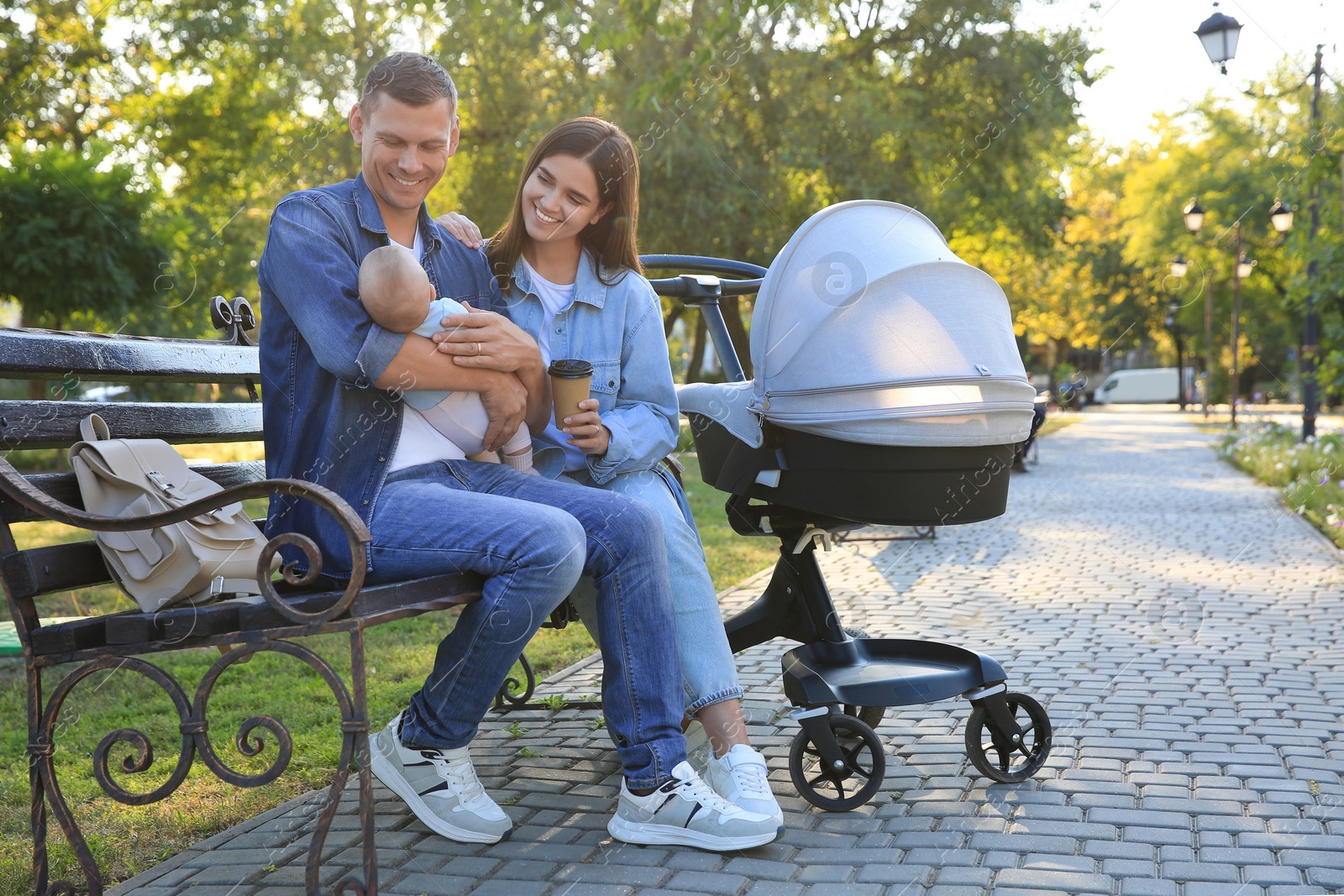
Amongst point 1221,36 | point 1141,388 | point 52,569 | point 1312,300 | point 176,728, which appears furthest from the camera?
point 1141,388

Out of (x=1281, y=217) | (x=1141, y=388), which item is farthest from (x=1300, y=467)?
(x=1141, y=388)

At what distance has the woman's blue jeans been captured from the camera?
302 cm

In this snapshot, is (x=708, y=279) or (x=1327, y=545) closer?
(x=708, y=279)

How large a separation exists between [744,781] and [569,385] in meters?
1.10

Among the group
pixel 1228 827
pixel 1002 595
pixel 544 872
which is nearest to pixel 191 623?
pixel 544 872

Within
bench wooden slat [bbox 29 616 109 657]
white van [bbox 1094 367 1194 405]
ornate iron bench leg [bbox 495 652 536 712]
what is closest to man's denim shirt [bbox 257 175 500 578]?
bench wooden slat [bbox 29 616 109 657]

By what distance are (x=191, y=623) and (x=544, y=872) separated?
38.9 inches

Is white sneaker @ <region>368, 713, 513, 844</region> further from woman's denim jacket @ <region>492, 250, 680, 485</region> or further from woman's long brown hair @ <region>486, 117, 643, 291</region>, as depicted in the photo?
woman's long brown hair @ <region>486, 117, 643, 291</region>

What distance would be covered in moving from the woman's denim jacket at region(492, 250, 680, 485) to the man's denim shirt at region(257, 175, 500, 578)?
0.52 meters

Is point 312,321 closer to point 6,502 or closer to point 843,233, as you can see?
point 6,502

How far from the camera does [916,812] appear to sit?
310 centimetres

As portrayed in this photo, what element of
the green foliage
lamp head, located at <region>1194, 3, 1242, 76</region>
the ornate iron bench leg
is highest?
lamp head, located at <region>1194, 3, 1242, 76</region>

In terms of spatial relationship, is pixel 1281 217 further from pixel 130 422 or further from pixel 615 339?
pixel 130 422

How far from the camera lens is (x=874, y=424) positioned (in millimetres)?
2973
